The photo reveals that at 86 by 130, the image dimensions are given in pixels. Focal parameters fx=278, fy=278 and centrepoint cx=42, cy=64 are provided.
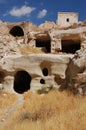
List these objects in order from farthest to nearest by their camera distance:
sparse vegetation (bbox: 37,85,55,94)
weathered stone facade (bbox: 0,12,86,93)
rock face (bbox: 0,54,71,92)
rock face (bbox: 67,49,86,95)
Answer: weathered stone facade (bbox: 0,12,86,93) < rock face (bbox: 0,54,71,92) < sparse vegetation (bbox: 37,85,55,94) < rock face (bbox: 67,49,86,95)

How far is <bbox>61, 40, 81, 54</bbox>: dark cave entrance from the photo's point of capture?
84.3 feet

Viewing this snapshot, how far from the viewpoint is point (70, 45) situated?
88.8 ft

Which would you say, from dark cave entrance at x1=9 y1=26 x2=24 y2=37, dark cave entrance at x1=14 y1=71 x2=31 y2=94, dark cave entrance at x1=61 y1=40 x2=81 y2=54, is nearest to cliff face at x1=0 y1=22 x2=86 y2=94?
dark cave entrance at x1=61 y1=40 x2=81 y2=54

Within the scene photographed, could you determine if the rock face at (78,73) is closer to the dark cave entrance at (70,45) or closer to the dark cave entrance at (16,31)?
the dark cave entrance at (70,45)

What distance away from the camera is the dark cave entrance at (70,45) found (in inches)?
1011

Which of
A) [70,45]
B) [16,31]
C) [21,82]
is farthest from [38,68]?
[16,31]

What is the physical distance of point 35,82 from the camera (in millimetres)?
19781

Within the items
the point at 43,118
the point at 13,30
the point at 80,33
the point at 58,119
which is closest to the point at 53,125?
the point at 58,119

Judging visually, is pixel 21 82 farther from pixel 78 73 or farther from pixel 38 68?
pixel 78 73

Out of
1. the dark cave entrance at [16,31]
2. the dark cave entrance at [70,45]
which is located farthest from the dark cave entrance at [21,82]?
the dark cave entrance at [16,31]

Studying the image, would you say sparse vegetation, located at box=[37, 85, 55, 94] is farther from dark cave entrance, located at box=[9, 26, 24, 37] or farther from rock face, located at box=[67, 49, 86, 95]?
dark cave entrance, located at box=[9, 26, 24, 37]

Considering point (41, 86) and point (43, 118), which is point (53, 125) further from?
point (41, 86)

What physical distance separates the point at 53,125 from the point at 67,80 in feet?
34.6

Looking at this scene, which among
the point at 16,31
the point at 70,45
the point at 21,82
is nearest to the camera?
the point at 21,82
